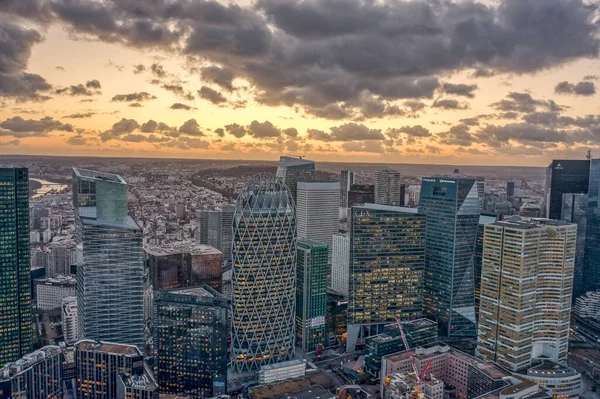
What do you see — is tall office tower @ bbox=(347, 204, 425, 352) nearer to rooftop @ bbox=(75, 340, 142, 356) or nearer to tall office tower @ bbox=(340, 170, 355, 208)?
rooftop @ bbox=(75, 340, 142, 356)

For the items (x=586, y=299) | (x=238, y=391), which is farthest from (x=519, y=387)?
(x=586, y=299)

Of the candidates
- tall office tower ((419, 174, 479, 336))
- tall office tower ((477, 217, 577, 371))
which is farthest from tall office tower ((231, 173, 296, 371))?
tall office tower ((477, 217, 577, 371))

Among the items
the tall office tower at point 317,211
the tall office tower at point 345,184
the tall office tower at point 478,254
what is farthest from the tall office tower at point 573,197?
the tall office tower at point 345,184

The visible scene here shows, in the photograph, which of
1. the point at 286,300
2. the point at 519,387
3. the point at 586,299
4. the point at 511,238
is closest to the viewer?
the point at 519,387

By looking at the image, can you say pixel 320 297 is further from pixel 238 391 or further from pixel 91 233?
pixel 91 233

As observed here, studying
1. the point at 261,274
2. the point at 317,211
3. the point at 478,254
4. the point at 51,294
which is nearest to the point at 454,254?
the point at 478,254
